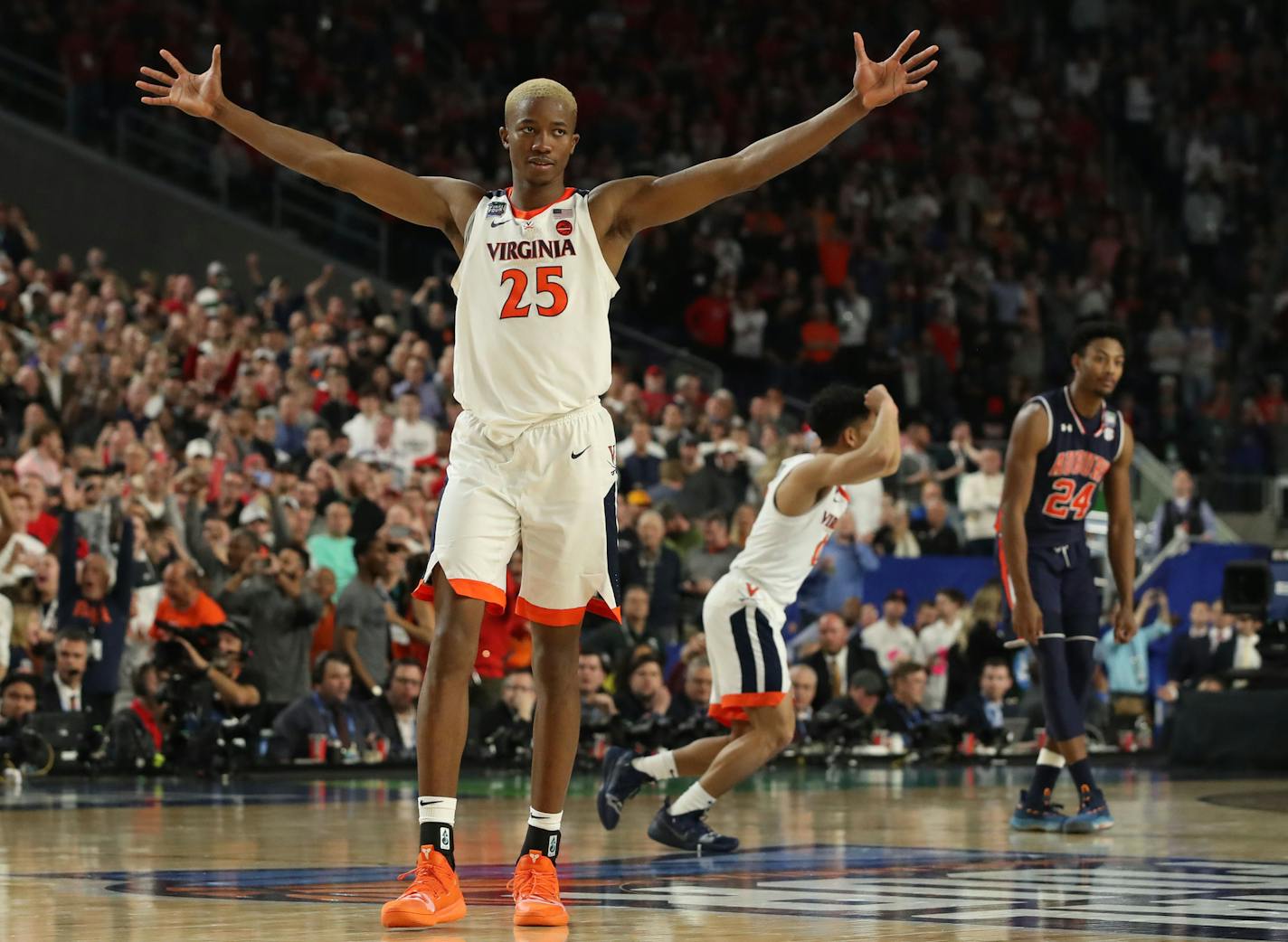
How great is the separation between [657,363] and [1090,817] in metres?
12.6

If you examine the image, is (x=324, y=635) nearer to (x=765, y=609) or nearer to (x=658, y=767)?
(x=658, y=767)

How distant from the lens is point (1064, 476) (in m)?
10.2

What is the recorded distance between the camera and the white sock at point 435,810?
623 cm

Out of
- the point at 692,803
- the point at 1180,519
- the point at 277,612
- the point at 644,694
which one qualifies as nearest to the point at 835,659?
the point at 644,694

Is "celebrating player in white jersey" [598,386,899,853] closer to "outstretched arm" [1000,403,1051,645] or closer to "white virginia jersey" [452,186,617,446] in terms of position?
"outstretched arm" [1000,403,1051,645]

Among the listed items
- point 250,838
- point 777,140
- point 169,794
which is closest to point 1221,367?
point 169,794

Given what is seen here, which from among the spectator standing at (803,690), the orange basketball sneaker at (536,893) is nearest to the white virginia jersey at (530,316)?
the orange basketball sneaker at (536,893)

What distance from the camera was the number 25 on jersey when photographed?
21.0ft

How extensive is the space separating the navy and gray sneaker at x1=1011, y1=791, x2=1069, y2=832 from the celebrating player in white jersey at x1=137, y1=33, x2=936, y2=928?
3787mm

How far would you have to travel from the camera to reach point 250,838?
920 cm

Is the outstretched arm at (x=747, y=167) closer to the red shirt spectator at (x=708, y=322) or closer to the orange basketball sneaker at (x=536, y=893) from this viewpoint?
the orange basketball sneaker at (x=536, y=893)

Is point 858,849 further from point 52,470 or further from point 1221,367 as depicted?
point 1221,367

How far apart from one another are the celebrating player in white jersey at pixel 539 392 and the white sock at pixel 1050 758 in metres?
4.07

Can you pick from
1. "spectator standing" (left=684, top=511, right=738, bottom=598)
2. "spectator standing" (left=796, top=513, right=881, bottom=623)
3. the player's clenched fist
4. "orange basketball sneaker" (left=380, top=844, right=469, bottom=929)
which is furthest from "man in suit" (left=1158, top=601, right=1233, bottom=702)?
"orange basketball sneaker" (left=380, top=844, right=469, bottom=929)
